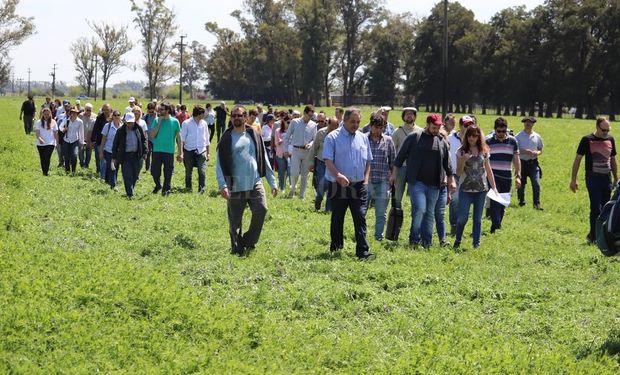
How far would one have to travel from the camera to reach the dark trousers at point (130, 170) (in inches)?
603

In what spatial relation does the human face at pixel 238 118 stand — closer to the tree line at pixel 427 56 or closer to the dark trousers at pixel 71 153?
the dark trousers at pixel 71 153

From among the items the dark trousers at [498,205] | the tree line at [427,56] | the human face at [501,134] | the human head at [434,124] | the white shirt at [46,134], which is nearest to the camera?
the human head at [434,124]

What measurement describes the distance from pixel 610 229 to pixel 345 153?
3.86 m

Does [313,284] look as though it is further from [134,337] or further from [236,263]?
[134,337]

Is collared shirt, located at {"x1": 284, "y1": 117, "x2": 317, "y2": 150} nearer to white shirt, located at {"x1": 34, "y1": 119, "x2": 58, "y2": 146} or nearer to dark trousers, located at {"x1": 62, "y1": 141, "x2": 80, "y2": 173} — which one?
dark trousers, located at {"x1": 62, "y1": 141, "x2": 80, "y2": 173}

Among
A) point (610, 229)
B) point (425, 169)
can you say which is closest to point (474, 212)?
point (425, 169)

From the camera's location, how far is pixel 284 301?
7562 millimetres

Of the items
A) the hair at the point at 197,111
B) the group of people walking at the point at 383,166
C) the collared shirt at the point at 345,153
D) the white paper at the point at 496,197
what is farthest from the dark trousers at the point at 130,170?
the white paper at the point at 496,197

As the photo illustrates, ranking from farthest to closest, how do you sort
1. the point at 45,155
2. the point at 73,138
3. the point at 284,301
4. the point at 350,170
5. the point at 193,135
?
1. the point at 73,138
2. the point at 45,155
3. the point at 193,135
4. the point at 350,170
5. the point at 284,301

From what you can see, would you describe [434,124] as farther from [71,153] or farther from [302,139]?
[71,153]

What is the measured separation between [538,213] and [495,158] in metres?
3.18

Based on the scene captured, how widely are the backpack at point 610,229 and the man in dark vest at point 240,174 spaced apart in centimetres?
453

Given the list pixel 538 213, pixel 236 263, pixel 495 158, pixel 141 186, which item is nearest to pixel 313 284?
pixel 236 263

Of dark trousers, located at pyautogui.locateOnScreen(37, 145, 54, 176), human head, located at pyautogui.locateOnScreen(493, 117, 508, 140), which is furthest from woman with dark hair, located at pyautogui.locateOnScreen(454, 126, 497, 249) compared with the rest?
dark trousers, located at pyautogui.locateOnScreen(37, 145, 54, 176)
